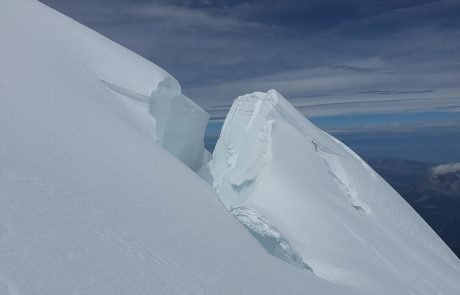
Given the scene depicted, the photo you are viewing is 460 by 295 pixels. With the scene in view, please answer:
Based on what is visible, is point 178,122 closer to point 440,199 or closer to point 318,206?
point 318,206

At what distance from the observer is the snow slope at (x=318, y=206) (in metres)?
9.48

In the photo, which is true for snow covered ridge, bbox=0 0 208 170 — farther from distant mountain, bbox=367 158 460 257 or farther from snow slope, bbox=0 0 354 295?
distant mountain, bbox=367 158 460 257

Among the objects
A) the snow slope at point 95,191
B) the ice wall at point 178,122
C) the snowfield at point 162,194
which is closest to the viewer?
the snow slope at point 95,191

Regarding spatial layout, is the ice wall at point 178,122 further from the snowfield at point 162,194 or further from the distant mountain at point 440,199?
the distant mountain at point 440,199

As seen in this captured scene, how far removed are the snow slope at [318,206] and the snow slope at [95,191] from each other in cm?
133

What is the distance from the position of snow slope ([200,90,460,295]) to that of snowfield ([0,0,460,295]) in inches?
1.6

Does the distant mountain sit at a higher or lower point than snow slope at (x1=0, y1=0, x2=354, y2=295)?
lower

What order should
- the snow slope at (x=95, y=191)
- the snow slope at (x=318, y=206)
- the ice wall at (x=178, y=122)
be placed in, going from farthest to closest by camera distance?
the ice wall at (x=178, y=122) < the snow slope at (x=318, y=206) < the snow slope at (x=95, y=191)

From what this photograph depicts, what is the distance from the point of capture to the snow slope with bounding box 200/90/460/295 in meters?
9.48

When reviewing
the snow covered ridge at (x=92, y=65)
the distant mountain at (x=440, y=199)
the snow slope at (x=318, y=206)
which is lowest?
the distant mountain at (x=440, y=199)

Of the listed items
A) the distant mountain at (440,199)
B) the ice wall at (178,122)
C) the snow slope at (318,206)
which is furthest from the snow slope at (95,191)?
the distant mountain at (440,199)

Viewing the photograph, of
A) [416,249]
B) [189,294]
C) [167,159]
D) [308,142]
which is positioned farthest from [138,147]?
[416,249]

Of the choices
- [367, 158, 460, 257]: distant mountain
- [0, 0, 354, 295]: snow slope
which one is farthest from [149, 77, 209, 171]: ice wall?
[367, 158, 460, 257]: distant mountain

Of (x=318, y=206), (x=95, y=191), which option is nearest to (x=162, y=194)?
(x=95, y=191)
